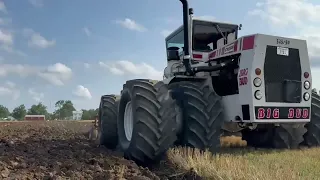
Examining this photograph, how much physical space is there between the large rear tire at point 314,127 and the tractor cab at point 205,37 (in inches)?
94.8

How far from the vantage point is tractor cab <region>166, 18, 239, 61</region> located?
838 cm

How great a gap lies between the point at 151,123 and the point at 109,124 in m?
3.59

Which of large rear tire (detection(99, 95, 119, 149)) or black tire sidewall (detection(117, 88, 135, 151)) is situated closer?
black tire sidewall (detection(117, 88, 135, 151))

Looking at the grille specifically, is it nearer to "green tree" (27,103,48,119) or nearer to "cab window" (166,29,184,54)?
"cab window" (166,29,184,54)

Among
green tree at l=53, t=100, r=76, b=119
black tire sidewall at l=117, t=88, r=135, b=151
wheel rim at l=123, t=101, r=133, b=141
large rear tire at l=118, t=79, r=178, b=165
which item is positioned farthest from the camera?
green tree at l=53, t=100, r=76, b=119

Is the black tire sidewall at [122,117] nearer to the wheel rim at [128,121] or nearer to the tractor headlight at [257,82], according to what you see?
the wheel rim at [128,121]

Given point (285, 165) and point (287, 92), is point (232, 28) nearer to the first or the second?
point (287, 92)

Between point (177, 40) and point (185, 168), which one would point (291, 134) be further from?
point (177, 40)

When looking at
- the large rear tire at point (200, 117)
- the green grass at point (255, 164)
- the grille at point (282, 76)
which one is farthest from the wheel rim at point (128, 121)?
the grille at point (282, 76)

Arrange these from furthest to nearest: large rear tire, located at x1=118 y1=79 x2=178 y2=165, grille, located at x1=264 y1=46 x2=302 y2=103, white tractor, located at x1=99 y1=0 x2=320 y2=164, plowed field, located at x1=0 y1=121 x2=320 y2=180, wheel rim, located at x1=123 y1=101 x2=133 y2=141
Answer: wheel rim, located at x1=123 y1=101 x2=133 y2=141 < grille, located at x1=264 y1=46 x2=302 y2=103 < white tractor, located at x1=99 y1=0 x2=320 y2=164 < large rear tire, located at x1=118 y1=79 x2=178 y2=165 < plowed field, located at x1=0 y1=121 x2=320 y2=180

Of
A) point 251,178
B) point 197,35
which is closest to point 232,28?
point 197,35

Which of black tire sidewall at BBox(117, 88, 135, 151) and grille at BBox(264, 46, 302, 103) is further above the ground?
grille at BBox(264, 46, 302, 103)

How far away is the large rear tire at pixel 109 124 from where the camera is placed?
920 cm

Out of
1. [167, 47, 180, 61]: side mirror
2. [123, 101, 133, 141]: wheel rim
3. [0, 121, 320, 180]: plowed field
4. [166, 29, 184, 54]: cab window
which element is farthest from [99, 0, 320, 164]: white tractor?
[166, 29, 184, 54]: cab window
